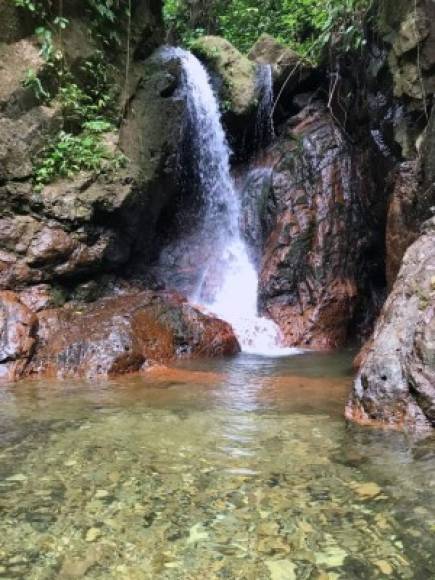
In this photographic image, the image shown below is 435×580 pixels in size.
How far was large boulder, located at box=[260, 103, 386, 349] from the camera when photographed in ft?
32.0

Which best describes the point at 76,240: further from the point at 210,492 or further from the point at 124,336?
the point at 210,492

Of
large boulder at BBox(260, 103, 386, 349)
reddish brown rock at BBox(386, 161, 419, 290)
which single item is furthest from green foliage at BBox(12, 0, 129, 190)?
reddish brown rock at BBox(386, 161, 419, 290)

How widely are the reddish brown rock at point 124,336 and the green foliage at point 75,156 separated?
1894 mm

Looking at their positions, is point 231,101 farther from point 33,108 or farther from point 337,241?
point 33,108

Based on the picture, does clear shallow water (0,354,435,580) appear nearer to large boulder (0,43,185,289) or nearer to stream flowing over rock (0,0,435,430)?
stream flowing over rock (0,0,435,430)

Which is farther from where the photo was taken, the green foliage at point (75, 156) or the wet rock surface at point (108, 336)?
the green foliage at point (75, 156)

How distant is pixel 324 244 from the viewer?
10.1 m

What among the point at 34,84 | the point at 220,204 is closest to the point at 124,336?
the point at 34,84

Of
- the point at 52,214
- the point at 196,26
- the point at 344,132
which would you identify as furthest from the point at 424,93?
the point at 196,26

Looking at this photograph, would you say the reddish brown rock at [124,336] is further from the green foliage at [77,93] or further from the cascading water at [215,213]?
the green foliage at [77,93]

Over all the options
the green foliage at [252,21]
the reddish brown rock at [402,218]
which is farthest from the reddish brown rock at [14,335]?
the green foliage at [252,21]

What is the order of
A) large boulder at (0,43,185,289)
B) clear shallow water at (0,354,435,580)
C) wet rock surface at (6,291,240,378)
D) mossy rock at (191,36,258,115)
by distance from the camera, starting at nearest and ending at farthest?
clear shallow water at (0,354,435,580) < wet rock surface at (6,291,240,378) < large boulder at (0,43,185,289) < mossy rock at (191,36,258,115)

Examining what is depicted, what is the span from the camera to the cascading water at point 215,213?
10305 millimetres

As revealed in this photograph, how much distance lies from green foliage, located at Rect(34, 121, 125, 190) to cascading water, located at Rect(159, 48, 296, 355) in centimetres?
246
